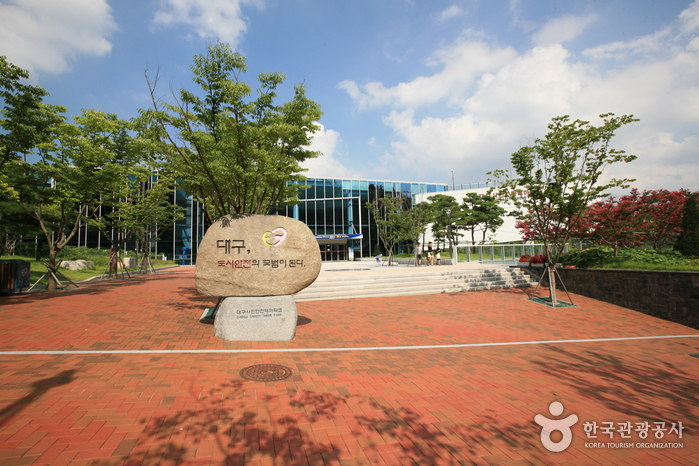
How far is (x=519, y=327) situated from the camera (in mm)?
8281

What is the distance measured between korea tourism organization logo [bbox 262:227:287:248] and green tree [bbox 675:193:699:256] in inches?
604

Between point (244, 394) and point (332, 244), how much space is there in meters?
37.5

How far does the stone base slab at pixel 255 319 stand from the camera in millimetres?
6391

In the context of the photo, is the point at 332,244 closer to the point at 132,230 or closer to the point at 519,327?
the point at 132,230

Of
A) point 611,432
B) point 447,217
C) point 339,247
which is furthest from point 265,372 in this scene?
point 339,247

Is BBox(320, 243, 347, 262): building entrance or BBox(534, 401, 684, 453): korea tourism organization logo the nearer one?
BBox(534, 401, 684, 453): korea tourism organization logo

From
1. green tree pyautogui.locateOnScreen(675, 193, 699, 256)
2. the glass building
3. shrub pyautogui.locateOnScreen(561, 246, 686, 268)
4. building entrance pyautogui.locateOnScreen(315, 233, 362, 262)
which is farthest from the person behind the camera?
building entrance pyautogui.locateOnScreen(315, 233, 362, 262)

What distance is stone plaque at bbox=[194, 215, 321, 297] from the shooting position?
257 inches

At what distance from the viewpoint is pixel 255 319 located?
6.46 meters

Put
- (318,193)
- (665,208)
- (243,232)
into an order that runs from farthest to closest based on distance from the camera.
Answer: (318,193)
(665,208)
(243,232)

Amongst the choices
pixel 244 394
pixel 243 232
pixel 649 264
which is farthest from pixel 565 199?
pixel 244 394

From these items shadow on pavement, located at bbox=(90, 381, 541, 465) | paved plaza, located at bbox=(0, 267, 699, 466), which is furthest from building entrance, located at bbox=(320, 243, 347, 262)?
shadow on pavement, located at bbox=(90, 381, 541, 465)

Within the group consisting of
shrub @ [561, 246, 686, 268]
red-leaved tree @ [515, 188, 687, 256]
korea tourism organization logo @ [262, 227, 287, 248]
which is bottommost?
shrub @ [561, 246, 686, 268]

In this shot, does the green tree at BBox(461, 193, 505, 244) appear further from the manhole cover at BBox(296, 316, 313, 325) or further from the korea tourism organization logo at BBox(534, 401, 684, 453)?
the korea tourism organization logo at BBox(534, 401, 684, 453)
